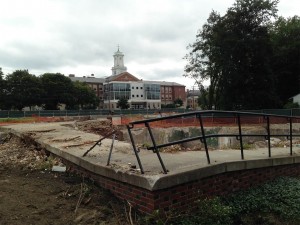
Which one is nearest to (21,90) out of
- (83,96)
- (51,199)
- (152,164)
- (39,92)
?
(39,92)

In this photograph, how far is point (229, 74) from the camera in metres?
39.0

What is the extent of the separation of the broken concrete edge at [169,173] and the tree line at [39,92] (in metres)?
68.1

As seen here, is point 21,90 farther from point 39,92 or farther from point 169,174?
point 169,174

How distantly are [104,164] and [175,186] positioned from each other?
149 centimetres

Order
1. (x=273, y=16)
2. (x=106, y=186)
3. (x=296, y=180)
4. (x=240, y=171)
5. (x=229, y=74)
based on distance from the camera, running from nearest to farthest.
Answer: (x=106, y=186) → (x=240, y=171) → (x=296, y=180) → (x=229, y=74) → (x=273, y=16)

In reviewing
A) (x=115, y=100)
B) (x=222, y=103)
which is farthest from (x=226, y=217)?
(x=115, y=100)

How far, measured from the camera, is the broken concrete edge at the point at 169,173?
14.3 ft

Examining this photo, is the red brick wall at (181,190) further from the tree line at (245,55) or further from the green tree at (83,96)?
the green tree at (83,96)

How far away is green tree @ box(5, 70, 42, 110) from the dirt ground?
6723cm

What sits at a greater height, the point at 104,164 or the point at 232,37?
the point at 232,37

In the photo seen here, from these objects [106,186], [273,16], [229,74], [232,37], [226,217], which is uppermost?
[273,16]

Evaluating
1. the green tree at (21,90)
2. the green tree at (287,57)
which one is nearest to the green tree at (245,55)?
the green tree at (287,57)

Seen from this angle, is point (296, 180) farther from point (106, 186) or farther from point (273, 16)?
point (273, 16)

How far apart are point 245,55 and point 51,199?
37964 millimetres
